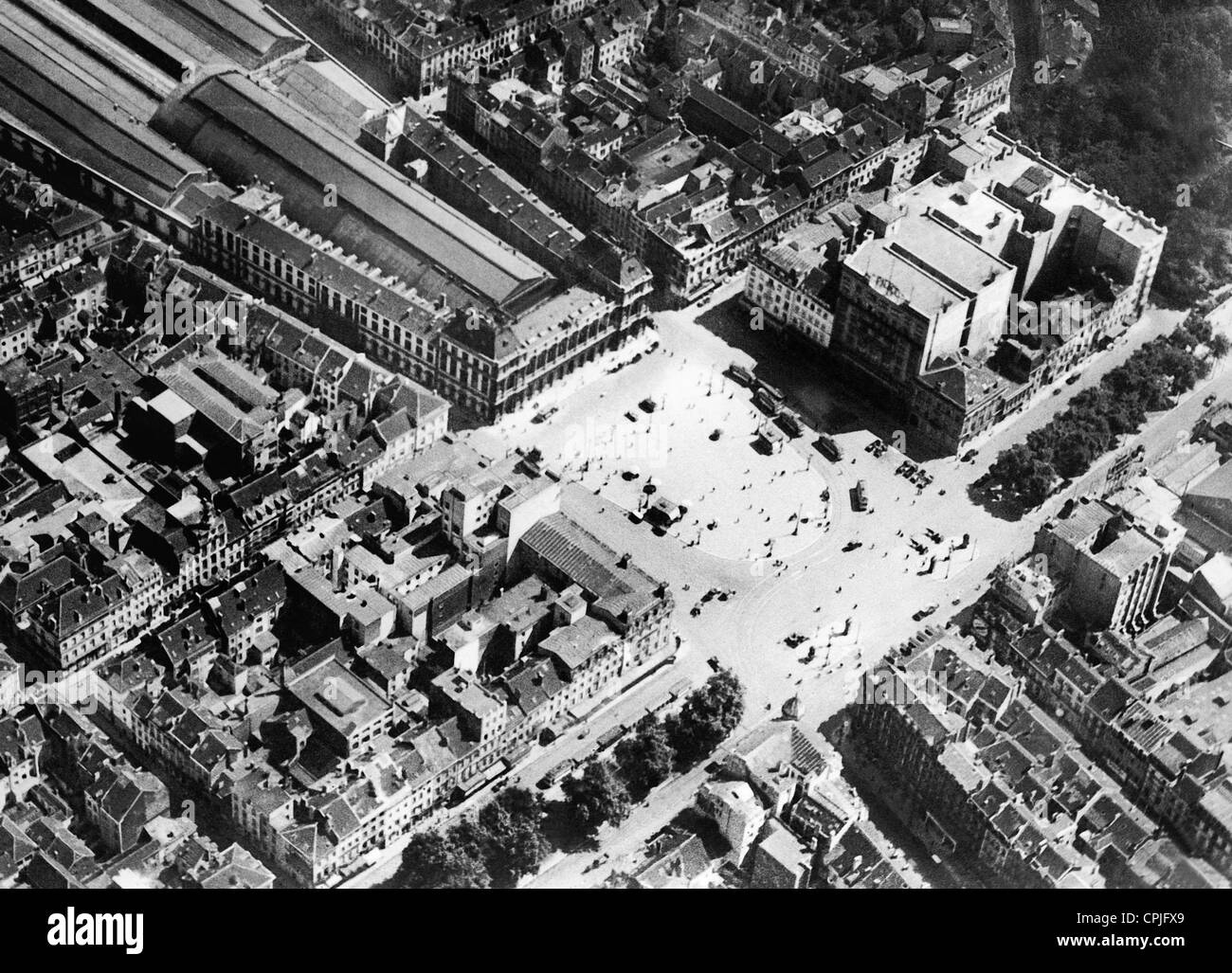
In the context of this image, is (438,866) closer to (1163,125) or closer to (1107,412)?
(1107,412)

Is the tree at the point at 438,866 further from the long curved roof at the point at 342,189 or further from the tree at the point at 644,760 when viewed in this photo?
the long curved roof at the point at 342,189

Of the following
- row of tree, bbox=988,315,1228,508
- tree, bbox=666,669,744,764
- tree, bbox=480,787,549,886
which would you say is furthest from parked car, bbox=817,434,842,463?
tree, bbox=480,787,549,886

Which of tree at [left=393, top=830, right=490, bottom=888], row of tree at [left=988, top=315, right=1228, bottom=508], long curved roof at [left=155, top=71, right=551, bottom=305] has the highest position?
long curved roof at [left=155, top=71, right=551, bottom=305]

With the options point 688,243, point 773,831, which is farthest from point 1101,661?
point 688,243

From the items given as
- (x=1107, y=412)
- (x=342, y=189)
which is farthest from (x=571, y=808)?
(x=342, y=189)

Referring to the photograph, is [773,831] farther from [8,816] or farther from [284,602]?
[8,816]

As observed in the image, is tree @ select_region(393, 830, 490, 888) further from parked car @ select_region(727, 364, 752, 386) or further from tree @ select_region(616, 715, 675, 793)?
parked car @ select_region(727, 364, 752, 386)
